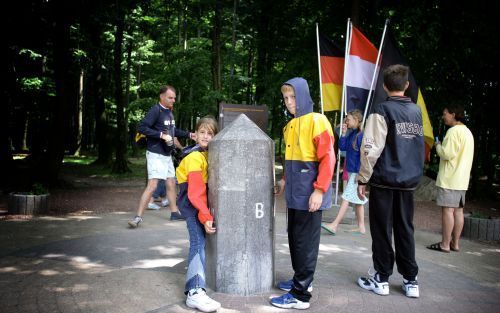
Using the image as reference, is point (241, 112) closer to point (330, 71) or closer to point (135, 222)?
point (330, 71)

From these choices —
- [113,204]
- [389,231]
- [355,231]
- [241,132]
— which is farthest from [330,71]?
[241,132]

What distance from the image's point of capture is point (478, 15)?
12.0 m

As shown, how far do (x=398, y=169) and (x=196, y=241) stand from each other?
2007 mm

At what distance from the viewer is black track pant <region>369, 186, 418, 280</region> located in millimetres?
4152

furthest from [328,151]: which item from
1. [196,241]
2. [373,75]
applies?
[373,75]

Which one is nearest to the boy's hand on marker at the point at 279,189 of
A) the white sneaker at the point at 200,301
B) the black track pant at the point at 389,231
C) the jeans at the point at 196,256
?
the jeans at the point at 196,256

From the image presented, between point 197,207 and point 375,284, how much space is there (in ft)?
6.23

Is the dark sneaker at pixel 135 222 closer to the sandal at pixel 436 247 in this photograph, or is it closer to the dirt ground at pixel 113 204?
the dirt ground at pixel 113 204

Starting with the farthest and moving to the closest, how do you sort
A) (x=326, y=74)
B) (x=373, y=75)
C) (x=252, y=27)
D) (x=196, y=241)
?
1. (x=252, y=27)
2. (x=326, y=74)
3. (x=373, y=75)
4. (x=196, y=241)

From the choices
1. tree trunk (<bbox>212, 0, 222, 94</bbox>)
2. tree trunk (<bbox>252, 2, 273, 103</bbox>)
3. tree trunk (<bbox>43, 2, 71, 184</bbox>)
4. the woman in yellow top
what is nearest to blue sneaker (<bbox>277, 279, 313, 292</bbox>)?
the woman in yellow top

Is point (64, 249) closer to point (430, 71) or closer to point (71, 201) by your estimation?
point (71, 201)

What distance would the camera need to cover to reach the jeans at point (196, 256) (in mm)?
3721

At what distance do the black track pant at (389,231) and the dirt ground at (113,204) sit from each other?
4303mm

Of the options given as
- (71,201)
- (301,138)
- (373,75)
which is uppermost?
(373,75)
